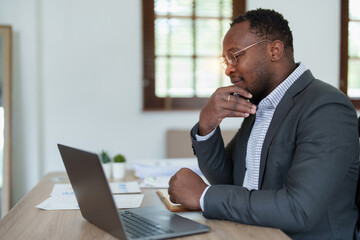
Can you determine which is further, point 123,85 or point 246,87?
point 123,85

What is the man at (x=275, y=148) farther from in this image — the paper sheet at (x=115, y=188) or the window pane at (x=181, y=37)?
the window pane at (x=181, y=37)

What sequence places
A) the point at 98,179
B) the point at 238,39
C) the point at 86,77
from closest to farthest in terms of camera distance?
the point at 98,179 < the point at 238,39 < the point at 86,77

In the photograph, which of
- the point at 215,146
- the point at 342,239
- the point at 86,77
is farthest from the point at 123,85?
the point at 342,239

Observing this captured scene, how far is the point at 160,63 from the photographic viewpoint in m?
3.29

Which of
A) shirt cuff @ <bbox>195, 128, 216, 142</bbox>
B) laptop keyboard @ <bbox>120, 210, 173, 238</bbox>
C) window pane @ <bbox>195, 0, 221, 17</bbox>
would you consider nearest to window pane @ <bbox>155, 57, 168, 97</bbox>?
window pane @ <bbox>195, 0, 221, 17</bbox>

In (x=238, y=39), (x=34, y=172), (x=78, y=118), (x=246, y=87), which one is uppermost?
(x=238, y=39)

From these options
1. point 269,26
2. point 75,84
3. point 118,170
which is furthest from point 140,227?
point 75,84

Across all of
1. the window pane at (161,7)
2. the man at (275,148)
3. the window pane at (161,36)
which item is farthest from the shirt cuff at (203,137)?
the window pane at (161,7)

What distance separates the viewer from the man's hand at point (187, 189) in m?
1.15

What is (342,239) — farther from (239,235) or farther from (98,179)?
(98,179)

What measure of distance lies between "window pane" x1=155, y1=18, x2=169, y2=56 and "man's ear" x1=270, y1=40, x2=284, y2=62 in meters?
1.97

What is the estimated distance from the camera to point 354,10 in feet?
11.3

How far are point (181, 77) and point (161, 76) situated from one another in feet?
0.57

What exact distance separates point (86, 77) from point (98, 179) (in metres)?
2.39
